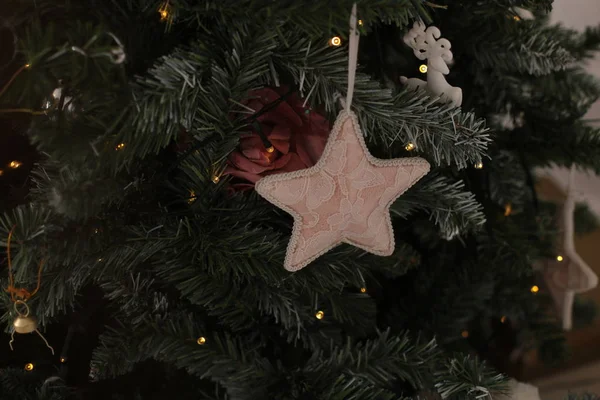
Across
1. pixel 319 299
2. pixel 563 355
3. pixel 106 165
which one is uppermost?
pixel 106 165

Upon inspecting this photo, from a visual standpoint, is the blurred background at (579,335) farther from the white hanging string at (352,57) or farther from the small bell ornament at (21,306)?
A: the small bell ornament at (21,306)

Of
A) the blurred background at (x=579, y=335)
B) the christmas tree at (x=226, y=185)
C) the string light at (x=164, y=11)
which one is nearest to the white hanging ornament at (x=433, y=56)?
the christmas tree at (x=226, y=185)

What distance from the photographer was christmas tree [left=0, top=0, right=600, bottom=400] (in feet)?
1.30

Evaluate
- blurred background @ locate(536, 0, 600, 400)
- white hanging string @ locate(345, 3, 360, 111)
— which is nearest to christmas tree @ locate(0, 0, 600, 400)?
white hanging string @ locate(345, 3, 360, 111)

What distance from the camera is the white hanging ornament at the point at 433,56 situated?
508 millimetres

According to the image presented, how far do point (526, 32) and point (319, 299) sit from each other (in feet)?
1.29

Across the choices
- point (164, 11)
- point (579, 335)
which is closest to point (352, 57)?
point (164, 11)

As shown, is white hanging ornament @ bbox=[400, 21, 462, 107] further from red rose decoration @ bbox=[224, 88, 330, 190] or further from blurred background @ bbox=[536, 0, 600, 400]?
blurred background @ bbox=[536, 0, 600, 400]

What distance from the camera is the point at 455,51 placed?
685 mm

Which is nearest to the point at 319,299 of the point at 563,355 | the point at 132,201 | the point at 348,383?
the point at 348,383

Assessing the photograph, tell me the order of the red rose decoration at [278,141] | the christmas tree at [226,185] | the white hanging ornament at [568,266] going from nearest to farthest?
the christmas tree at [226,185]
the red rose decoration at [278,141]
the white hanging ornament at [568,266]

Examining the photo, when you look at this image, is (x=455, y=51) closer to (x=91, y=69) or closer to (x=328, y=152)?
(x=328, y=152)

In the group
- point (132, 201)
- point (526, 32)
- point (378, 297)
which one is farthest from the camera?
point (378, 297)

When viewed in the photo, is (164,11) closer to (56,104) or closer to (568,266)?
(56,104)
